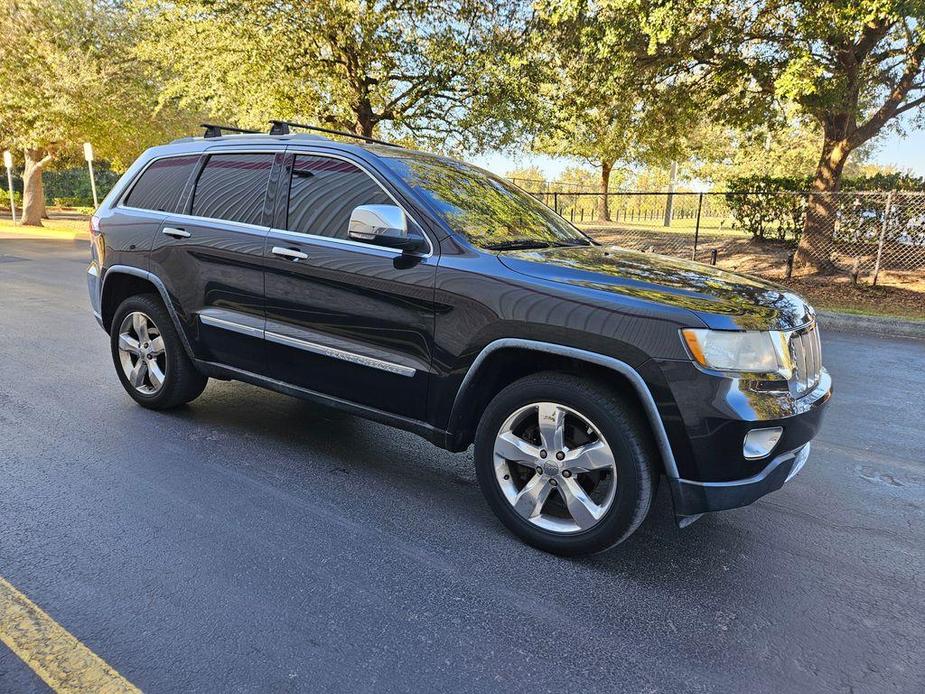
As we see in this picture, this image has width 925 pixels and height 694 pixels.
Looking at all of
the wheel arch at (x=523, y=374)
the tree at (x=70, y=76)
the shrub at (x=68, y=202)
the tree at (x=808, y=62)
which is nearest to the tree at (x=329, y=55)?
the tree at (x=808, y=62)

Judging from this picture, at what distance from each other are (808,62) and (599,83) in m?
3.67

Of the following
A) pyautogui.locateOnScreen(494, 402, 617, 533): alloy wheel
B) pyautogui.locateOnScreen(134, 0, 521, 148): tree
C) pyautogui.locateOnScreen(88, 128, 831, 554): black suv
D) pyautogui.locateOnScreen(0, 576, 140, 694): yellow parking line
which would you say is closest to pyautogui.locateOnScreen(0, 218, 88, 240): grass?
pyautogui.locateOnScreen(134, 0, 521, 148): tree

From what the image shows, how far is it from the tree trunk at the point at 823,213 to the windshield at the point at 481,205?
11409 mm

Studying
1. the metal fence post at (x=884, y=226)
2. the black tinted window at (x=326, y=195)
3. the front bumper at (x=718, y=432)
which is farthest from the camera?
the metal fence post at (x=884, y=226)

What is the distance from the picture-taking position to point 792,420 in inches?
110

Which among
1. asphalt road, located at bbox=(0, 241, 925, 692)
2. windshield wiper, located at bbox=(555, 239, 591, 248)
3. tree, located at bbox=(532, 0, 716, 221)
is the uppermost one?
tree, located at bbox=(532, 0, 716, 221)

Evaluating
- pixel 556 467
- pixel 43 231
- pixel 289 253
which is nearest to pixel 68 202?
pixel 43 231

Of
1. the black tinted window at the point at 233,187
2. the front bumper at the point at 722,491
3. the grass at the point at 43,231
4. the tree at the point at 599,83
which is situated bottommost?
the grass at the point at 43,231

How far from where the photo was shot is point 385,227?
130 inches

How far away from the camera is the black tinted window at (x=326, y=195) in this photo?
3.68 m

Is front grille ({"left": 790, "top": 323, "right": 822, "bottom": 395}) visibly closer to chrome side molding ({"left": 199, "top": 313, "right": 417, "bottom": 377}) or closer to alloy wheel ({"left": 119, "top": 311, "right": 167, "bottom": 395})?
chrome side molding ({"left": 199, "top": 313, "right": 417, "bottom": 377})

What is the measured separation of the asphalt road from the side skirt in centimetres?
41

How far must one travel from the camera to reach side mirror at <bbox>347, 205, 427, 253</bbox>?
331 centimetres

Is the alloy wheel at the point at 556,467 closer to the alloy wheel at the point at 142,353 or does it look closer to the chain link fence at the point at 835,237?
the alloy wheel at the point at 142,353
